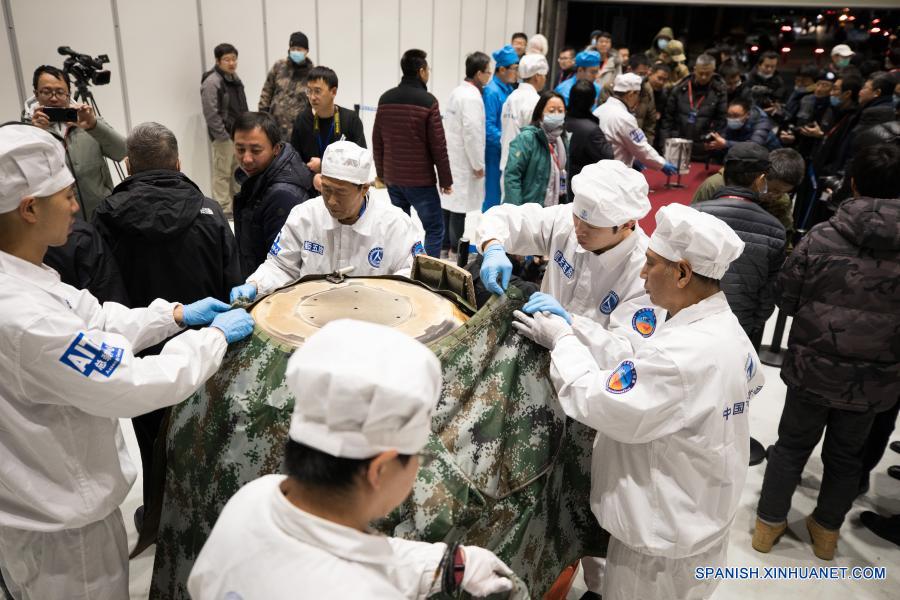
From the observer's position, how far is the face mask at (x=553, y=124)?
4.42 m

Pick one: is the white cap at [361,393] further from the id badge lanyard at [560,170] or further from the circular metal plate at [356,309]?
the id badge lanyard at [560,170]

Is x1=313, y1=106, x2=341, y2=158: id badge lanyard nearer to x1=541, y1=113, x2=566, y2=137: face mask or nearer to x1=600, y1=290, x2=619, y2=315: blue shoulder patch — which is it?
x1=541, y1=113, x2=566, y2=137: face mask

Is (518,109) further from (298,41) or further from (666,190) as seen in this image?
(666,190)

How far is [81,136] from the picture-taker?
3.51m

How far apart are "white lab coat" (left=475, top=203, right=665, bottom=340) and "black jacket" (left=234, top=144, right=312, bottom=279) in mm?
1020

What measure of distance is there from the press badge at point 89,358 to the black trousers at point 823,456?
2535 millimetres

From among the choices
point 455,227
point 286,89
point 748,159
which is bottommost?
point 455,227

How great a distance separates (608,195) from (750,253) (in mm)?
1204

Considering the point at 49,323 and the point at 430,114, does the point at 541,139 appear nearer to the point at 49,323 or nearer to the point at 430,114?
the point at 430,114

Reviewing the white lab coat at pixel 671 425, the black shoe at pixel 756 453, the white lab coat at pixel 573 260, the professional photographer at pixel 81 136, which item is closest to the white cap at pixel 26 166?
the white lab coat at pixel 671 425

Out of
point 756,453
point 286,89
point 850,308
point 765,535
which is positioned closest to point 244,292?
point 850,308

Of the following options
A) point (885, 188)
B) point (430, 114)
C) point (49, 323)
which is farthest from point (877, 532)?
point (430, 114)

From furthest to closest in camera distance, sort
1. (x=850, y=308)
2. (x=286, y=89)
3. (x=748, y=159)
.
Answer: (x=286, y=89)
(x=748, y=159)
(x=850, y=308)

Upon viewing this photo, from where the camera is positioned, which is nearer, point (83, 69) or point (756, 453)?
point (756, 453)
